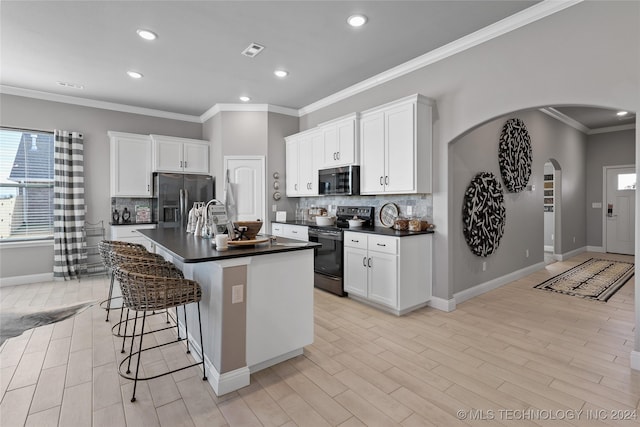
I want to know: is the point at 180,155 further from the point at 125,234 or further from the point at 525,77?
the point at 525,77

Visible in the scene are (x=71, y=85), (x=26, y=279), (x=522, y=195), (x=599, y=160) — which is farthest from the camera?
(x=599, y=160)

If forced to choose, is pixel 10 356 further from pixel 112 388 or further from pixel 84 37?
pixel 84 37

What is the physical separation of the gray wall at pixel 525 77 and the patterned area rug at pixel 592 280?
202 cm

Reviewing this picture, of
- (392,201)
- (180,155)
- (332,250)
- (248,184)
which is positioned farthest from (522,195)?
(180,155)

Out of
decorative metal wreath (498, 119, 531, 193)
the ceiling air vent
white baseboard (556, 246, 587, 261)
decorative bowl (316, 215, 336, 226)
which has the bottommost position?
white baseboard (556, 246, 587, 261)

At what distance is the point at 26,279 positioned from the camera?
4.88m

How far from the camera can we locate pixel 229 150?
5.57 metres

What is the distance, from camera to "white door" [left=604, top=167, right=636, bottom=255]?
7039 mm

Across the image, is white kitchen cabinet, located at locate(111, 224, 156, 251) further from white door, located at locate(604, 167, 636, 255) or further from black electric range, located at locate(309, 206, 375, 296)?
white door, located at locate(604, 167, 636, 255)

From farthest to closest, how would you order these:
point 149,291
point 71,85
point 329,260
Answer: point 71,85, point 329,260, point 149,291

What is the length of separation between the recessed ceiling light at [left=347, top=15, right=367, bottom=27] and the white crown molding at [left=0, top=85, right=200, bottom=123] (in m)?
4.28

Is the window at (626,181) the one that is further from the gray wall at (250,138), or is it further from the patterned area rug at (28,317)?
the patterned area rug at (28,317)

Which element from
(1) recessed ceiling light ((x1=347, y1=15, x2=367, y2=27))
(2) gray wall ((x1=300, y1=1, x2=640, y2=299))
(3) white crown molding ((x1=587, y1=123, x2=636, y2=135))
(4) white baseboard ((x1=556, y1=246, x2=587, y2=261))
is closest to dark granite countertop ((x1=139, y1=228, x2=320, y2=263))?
(2) gray wall ((x1=300, y1=1, x2=640, y2=299))

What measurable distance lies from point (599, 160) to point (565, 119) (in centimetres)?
203
